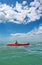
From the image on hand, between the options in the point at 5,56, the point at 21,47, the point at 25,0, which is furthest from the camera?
the point at 21,47

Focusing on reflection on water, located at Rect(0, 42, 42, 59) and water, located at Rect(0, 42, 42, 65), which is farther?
reflection on water, located at Rect(0, 42, 42, 59)

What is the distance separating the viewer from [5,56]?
628 cm

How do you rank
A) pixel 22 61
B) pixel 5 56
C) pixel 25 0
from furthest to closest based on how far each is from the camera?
pixel 25 0 < pixel 5 56 < pixel 22 61

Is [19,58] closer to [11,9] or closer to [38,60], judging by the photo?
[38,60]

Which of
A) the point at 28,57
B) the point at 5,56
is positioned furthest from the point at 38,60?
the point at 5,56

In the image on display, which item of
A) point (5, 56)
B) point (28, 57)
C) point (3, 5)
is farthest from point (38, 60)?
point (3, 5)

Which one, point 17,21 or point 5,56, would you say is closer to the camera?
point 5,56

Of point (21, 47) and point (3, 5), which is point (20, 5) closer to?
point (3, 5)

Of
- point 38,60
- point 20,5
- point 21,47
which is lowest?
point 38,60

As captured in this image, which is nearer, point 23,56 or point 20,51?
point 23,56

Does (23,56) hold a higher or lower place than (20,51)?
lower

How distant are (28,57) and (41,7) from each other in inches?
68.9

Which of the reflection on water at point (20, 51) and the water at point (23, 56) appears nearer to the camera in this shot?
the water at point (23, 56)

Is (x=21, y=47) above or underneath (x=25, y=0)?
underneath
